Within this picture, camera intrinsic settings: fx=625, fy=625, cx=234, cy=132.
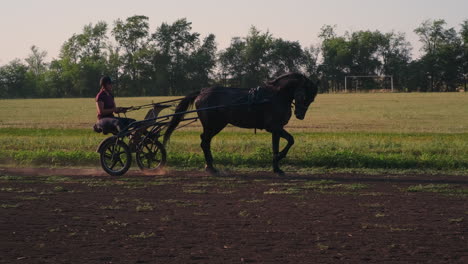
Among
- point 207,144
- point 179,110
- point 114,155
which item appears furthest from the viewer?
point 179,110

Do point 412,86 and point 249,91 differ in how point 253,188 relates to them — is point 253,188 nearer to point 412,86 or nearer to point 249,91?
point 249,91

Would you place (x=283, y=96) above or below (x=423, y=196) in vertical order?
above

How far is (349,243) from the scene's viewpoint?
6836mm

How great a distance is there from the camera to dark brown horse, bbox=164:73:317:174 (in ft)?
43.0

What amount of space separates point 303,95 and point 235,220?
5547mm

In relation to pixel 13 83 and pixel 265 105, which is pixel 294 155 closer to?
pixel 265 105

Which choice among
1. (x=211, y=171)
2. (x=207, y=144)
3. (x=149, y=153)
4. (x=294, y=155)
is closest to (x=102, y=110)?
(x=149, y=153)

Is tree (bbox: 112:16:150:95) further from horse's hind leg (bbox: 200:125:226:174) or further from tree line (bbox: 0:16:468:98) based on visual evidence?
horse's hind leg (bbox: 200:125:226:174)

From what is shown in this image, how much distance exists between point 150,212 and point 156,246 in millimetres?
2065

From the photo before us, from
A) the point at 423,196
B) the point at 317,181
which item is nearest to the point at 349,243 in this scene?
the point at 423,196

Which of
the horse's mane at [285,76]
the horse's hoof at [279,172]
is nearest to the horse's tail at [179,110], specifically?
the horse's mane at [285,76]

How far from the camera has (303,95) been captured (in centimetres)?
1314

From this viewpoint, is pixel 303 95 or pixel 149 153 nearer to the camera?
pixel 303 95

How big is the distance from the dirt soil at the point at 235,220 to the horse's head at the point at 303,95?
1.48 meters
